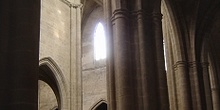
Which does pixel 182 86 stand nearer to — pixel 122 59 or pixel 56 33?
pixel 122 59

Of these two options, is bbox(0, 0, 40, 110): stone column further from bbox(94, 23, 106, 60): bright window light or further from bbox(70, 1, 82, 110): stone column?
bbox(94, 23, 106, 60): bright window light

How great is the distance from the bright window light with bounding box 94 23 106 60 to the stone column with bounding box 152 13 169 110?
15.7m

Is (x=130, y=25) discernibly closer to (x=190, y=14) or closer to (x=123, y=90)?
(x=123, y=90)

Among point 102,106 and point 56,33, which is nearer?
point 56,33

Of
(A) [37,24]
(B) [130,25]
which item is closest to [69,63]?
(B) [130,25]

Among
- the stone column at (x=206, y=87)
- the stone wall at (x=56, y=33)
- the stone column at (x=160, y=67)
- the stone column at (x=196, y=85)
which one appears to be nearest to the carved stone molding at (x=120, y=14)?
the stone column at (x=160, y=67)

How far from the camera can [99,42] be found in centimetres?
2717

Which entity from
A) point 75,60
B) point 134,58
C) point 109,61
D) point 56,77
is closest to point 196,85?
point 134,58

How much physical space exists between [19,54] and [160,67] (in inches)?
197

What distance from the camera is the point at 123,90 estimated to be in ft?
33.7

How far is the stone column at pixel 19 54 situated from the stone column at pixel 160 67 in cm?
459

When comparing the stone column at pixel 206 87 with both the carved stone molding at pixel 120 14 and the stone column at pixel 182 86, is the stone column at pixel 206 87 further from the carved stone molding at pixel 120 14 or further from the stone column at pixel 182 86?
the carved stone molding at pixel 120 14

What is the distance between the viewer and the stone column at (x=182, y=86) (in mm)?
15312

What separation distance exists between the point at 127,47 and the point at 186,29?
620 centimetres
